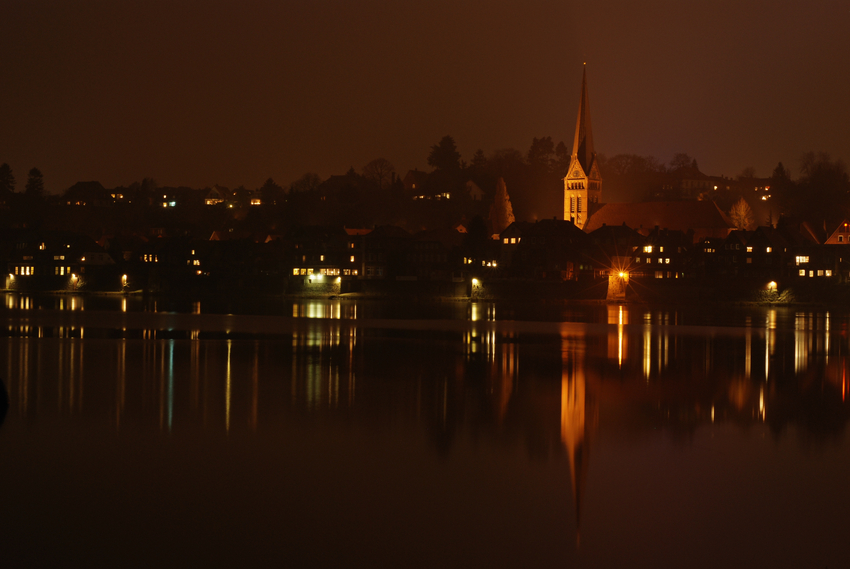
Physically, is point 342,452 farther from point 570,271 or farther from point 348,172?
point 348,172

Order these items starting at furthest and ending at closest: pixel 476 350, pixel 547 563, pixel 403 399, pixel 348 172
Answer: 1. pixel 348 172
2. pixel 476 350
3. pixel 403 399
4. pixel 547 563

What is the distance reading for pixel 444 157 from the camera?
401 ft

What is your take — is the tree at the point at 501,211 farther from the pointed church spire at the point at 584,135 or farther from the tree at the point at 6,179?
the tree at the point at 6,179

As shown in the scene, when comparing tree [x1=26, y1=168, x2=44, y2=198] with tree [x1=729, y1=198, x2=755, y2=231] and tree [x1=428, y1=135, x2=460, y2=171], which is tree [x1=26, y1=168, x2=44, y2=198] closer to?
tree [x1=428, y1=135, x2=460, y2=171]

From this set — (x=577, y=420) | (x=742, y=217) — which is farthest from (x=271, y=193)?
(x=577, y=420)

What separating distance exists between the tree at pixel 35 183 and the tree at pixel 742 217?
84.6m

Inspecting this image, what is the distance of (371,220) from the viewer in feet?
353

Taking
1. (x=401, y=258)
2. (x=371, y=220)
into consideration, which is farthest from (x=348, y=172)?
(x=401, y=258)

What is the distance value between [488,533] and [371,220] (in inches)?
3842

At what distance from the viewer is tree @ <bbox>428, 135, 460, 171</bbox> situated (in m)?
122

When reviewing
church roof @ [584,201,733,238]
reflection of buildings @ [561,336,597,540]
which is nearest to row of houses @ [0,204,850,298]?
church roof @ [584,201,733,238]

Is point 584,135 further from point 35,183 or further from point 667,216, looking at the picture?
point 35,183

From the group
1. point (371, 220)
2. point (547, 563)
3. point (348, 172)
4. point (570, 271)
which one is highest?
point (348, 172)

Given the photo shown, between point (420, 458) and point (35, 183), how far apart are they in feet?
375
